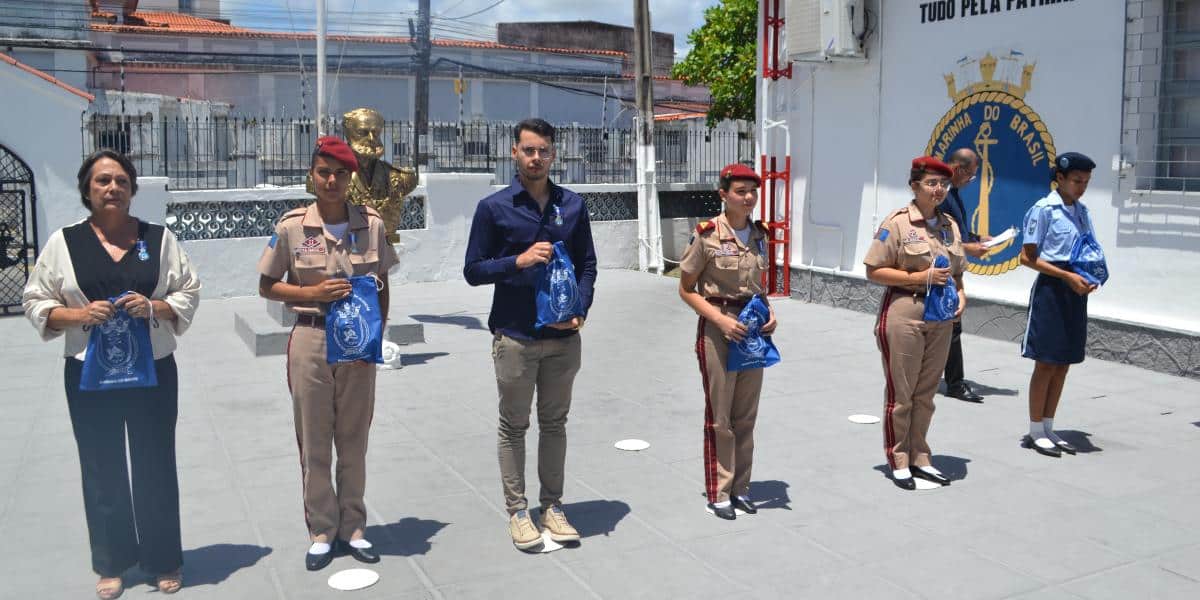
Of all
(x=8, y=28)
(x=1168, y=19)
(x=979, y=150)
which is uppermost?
(x=8, y=28)

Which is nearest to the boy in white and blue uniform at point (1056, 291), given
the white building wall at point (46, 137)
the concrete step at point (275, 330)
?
the concrete step at point (275, 330)

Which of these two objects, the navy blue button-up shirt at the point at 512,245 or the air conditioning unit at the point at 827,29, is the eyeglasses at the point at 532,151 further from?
the air conditioning unit at the point at 827,29

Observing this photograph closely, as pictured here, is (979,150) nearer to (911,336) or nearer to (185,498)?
(911,336)

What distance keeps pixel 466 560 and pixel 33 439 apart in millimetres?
3735

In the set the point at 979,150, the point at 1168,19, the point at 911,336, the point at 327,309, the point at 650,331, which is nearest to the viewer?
the point at 327,309

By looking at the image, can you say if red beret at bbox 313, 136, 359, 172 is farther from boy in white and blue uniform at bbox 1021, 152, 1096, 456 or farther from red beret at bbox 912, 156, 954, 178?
boy in white and blue uniform at bbox 1021, 152, 1096, 456

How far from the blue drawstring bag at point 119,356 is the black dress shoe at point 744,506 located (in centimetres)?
277

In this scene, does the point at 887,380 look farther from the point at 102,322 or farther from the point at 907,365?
the point at 102,322

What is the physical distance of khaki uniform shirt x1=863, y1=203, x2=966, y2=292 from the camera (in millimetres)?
5746

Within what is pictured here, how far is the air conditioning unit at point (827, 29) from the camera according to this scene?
11.8 metres

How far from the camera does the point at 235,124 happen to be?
48.2 feet

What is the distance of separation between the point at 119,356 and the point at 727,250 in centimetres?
268

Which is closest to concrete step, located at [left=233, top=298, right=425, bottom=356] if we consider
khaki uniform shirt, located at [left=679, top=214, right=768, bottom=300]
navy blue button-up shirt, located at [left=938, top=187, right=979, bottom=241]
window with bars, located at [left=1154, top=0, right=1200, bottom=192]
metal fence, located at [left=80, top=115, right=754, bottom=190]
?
metal fence, located at [left=80, top=115, right=754, bottom=190]

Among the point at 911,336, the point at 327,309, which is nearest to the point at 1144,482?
the point at 911,336
